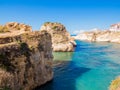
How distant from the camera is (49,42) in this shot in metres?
44.7

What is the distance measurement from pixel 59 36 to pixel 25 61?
6538cm

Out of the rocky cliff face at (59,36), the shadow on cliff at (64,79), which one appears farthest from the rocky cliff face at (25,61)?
the rocky cliff face at (59,36)

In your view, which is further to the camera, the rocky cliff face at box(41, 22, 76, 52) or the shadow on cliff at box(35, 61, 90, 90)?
the rocky cliff face at box(41, 22, 76, 52)

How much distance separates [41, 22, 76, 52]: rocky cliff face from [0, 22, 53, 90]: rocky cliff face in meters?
50.6

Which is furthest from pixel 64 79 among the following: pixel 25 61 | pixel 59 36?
pixel 59 36

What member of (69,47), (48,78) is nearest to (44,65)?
(48,78)

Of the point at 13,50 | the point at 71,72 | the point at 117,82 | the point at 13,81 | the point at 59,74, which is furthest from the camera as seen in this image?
the point at 71,72

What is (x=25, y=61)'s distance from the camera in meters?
33.3

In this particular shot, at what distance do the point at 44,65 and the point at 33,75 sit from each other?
187 inches

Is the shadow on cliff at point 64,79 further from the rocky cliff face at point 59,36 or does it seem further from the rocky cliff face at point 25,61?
the rocky cliff face at point 59,36

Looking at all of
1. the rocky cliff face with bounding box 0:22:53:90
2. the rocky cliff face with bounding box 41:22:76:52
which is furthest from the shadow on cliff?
the rocky cliff face with bounding box 41:22:76:52

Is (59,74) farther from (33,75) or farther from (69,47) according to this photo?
(69,47)

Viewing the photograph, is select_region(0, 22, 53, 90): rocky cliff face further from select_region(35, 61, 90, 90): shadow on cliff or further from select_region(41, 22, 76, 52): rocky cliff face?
select_region(41, 22, 76, 52): rocky cliff face

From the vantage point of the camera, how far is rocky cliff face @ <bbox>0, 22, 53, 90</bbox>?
28177 mm
